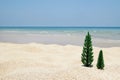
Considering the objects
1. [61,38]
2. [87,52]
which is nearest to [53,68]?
[87,52]

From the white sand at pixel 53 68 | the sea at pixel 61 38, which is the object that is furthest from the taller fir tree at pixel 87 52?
the sea at pixel 61 38

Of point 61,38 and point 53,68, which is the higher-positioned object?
point 53,68

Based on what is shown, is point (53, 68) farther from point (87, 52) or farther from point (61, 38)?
point (61, 38)

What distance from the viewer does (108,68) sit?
23.5m

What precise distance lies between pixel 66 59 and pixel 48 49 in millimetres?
7209

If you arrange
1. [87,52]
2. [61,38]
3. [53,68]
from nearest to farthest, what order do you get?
[53,68] < [87,52] < [61,38]

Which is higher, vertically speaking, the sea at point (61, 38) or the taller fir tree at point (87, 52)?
the taller fir tree at point (87, 52)

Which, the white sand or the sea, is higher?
the white sand

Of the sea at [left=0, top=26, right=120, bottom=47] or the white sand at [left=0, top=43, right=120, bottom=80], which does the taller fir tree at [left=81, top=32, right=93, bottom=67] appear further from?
the sea at [left=0, top=26, right=120, bottom=47]

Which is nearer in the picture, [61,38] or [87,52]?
[87,52]

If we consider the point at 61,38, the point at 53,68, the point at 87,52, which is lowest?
the point at 61,38

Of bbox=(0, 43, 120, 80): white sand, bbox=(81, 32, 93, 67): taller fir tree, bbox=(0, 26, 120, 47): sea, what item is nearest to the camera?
bbox=(0, 43, 120, 80): white sand

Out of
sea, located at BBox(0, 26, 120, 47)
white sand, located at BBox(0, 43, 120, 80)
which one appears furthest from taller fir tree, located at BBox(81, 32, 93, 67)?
sea, located at BBox(0, 26, 120, 47)

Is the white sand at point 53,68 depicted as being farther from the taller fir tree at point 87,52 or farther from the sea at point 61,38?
the sea at point 61,38
